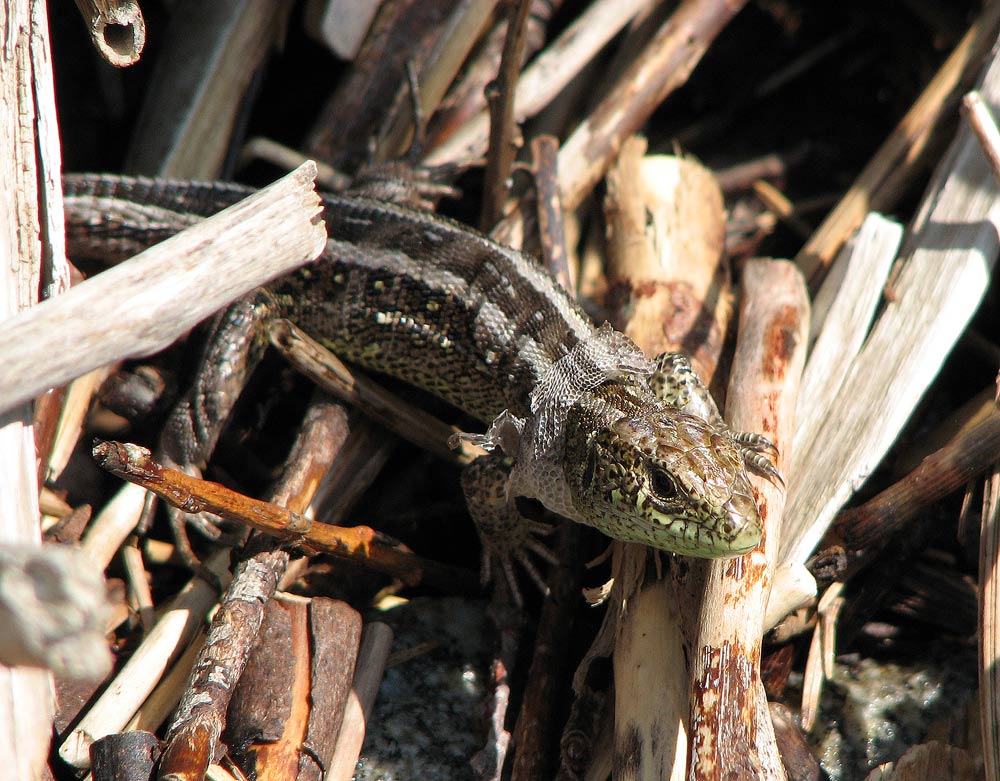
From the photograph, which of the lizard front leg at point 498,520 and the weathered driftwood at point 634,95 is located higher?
the weathered driftwood at point 634,95

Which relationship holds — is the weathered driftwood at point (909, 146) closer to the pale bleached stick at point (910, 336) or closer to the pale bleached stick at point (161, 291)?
the pale bleached stick at point (910, 336)

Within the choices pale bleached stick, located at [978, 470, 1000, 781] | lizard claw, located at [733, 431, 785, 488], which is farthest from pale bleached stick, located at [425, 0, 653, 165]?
pale bleached stick, located at [978, 470, 1000, 781]

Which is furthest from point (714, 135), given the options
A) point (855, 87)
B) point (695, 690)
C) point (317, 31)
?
point (695, 690)

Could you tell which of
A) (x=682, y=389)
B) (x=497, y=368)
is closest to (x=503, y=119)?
(x=497, y=368)

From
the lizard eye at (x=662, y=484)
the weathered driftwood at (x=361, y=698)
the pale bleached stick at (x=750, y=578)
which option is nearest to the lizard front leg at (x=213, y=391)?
the weathered driftwood at (x=361, y=698)

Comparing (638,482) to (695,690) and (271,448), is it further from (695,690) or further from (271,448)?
(271,448)

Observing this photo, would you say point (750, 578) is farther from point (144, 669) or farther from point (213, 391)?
point (213, 391)

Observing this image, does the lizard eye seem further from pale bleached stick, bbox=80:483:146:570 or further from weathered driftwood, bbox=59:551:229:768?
pale bleached stick, bbox=80:483:146:570
